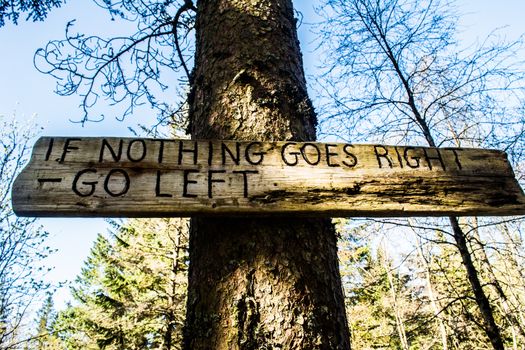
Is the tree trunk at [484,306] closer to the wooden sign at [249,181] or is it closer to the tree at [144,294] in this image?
Answer: the wooden sign at [249,181]

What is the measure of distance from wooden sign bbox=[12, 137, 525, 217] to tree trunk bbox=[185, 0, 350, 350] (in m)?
0.09

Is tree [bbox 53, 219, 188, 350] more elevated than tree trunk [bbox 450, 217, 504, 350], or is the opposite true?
tree [bbox 53, 219, 188, 350]

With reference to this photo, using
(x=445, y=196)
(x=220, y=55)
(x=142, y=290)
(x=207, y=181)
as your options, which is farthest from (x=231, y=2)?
(x=142, y=290)

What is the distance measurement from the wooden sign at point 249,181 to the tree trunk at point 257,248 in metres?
0.09

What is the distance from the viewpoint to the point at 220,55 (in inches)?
61.7

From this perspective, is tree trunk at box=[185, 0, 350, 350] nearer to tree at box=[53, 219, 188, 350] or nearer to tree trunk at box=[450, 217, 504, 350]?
tree trunk at box=[450, 217, 504, 350]

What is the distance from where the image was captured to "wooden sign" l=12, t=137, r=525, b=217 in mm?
1118

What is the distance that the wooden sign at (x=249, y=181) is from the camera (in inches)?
44.0

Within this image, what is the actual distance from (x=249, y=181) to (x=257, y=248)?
0.83ft

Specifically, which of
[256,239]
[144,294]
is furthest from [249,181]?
[144,294]

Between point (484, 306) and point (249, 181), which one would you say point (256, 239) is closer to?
point (249, 181)


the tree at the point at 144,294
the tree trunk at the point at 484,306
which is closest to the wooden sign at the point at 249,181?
the tree trunk at the point at 484,306

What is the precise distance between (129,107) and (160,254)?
636 cm

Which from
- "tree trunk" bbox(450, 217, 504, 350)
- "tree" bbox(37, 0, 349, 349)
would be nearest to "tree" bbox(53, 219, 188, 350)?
"tree trunk" bbox(450, 217, 504, 350)
